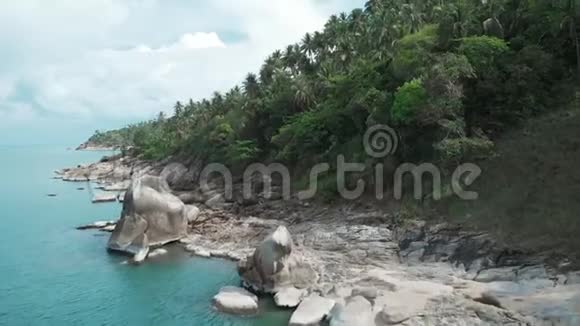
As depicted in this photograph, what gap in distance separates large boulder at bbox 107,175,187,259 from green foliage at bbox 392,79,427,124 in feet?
60.1

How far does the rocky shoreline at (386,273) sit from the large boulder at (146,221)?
0.68 metres

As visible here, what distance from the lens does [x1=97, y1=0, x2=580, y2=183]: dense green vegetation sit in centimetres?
3434

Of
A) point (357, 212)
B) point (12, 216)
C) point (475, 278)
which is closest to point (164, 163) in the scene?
point (12, 216)

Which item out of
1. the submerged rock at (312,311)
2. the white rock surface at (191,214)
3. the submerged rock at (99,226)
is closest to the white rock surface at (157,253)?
the white rock surface at (191,214)

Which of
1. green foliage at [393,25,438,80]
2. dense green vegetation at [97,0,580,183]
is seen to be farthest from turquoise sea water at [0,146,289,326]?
green foliage at [393,25,438,80]

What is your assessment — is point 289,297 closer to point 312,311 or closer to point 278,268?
point 278,268

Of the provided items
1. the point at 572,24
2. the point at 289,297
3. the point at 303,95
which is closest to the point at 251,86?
the point at 303,95

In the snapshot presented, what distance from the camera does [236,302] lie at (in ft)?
78.0

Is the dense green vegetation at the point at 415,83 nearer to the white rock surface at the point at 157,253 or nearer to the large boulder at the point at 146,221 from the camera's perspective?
the large boulder at the point at 146,221

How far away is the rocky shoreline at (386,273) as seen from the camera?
20.7 metres

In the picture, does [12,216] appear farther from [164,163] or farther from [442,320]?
[442,320]

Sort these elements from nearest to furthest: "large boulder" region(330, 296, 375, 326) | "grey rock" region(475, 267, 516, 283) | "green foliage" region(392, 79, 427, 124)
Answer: "large boulder" region(330, 296, 375, 326) < "grey rock" region(475, 267, 516, 283) < "green foliage" region(392, 79, 427, 124)

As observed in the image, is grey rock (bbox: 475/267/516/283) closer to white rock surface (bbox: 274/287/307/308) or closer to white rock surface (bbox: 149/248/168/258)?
white rock surface (bbox: 274/287/307/308)

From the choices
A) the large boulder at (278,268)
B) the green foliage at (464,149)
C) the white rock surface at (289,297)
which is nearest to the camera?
the white rock surface at (289,297)
